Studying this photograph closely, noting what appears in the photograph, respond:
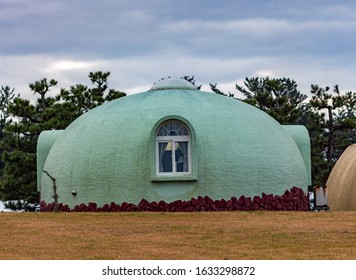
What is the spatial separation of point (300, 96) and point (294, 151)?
3060 centimetres

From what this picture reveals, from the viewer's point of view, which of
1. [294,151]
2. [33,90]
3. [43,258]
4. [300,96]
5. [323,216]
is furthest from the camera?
[300,96]

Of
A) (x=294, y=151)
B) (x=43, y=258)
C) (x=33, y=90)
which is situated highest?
(x=33, y=90)

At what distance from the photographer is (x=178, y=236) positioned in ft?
49.3

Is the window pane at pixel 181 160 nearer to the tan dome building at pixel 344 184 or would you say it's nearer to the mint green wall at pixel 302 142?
the mint green wall at pixel 302 142

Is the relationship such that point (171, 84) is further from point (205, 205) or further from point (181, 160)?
point (205, 205)

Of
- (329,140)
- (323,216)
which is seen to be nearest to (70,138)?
(323,216)

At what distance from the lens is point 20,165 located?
3222cm

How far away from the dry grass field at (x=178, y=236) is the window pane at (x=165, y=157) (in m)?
2.91

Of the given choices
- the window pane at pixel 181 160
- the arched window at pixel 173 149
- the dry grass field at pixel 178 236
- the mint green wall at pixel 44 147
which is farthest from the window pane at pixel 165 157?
the mint green wall at pixel 44 147

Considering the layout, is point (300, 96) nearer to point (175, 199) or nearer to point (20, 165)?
point (20, 165)

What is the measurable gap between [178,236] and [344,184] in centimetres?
1148

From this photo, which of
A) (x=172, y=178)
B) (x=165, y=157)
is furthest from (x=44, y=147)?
(x=172, y=178)

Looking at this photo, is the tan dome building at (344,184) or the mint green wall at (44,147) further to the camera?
the mint green wall at (44,147)

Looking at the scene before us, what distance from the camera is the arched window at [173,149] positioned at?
865 inches
